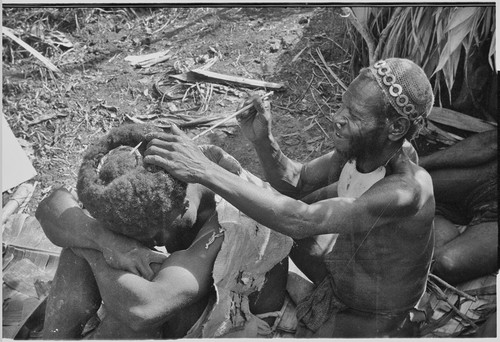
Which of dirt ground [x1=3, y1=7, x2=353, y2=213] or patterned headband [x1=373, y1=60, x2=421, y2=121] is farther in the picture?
dirt ground [x1=3, y1=7, x2=353, y2=213]

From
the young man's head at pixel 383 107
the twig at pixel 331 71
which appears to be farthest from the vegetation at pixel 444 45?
the young man's head at pixel 383 107

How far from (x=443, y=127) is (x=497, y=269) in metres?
0.85

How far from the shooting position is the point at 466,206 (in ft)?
16.0

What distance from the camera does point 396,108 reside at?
4.23 m

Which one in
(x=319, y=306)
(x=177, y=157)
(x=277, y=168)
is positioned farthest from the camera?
(x=277, y=168)

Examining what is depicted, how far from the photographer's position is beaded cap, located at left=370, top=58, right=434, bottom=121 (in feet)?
13.8

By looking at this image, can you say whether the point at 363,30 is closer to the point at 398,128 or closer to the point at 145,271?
the point at 398,128

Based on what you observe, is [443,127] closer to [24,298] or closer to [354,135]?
[354,135]

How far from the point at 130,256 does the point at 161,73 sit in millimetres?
1139

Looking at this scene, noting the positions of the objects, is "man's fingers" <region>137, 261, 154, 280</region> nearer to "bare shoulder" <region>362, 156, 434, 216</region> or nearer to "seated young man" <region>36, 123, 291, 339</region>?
"seated young man" <region>36, 123, 291, 339</region>

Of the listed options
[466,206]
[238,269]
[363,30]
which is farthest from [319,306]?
[363,30]

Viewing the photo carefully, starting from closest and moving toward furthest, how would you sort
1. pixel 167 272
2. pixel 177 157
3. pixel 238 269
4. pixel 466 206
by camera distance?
pixel 177 157
pixel 167 272
pixel 238 269
pixel 466 206

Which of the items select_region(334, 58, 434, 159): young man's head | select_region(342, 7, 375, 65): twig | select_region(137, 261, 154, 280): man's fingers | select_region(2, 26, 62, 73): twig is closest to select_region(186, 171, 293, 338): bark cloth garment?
select_region(137, 261, 154, 280): man's fingers

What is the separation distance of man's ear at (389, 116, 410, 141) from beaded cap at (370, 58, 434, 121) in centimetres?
3
